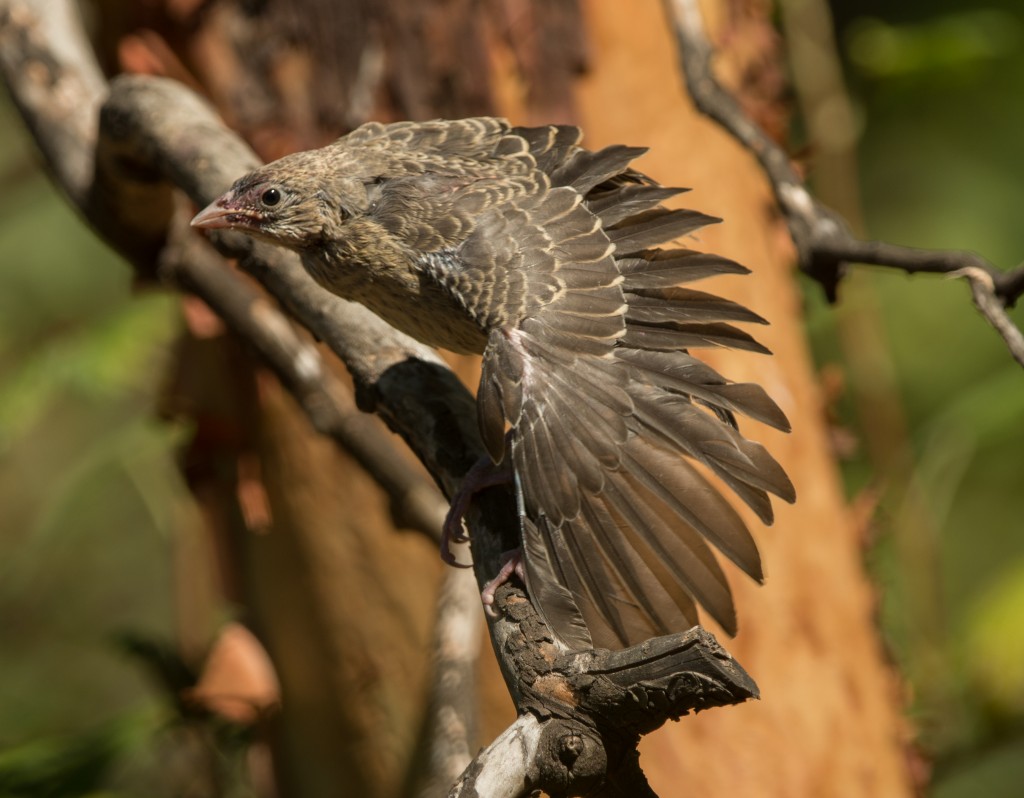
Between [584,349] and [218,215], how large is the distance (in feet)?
3.14

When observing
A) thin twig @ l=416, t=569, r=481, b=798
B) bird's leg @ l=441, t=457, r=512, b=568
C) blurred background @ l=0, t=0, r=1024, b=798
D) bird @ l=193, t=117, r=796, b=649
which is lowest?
blurred background @ l=0, t=0, r=1024, b=798

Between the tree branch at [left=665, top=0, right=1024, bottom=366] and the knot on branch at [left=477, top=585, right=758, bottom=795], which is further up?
the tree branch at [left=665, top=0, right=1024, bottom=366]

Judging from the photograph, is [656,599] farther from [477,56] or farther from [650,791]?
[477,56]

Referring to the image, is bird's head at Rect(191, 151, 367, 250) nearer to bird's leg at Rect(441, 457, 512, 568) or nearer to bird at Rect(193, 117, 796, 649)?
bird at Rect(193, 117, 796, 649)

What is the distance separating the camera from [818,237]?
267cm

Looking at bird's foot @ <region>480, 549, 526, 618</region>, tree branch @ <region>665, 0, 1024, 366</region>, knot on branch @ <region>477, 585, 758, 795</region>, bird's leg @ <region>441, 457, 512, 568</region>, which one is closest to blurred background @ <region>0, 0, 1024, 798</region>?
tree branch @ <region>665, 0, 1024, 366</region>

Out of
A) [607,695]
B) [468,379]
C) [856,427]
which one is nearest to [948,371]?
[856,427]

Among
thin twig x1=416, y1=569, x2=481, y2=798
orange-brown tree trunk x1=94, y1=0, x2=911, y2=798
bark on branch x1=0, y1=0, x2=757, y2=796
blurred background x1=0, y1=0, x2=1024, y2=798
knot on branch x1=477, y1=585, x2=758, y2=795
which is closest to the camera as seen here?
knot on branch x1=477, y1=585, x2=758, y2=795

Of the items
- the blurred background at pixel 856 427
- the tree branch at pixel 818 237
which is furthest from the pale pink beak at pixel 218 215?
the blurred background at pixel 856 427

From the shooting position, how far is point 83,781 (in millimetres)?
4078

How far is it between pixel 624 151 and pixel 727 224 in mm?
1522

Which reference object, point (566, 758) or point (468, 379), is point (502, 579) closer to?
point (566, 758)

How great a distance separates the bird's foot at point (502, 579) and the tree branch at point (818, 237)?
94cm

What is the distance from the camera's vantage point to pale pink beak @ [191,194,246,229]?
278cm
